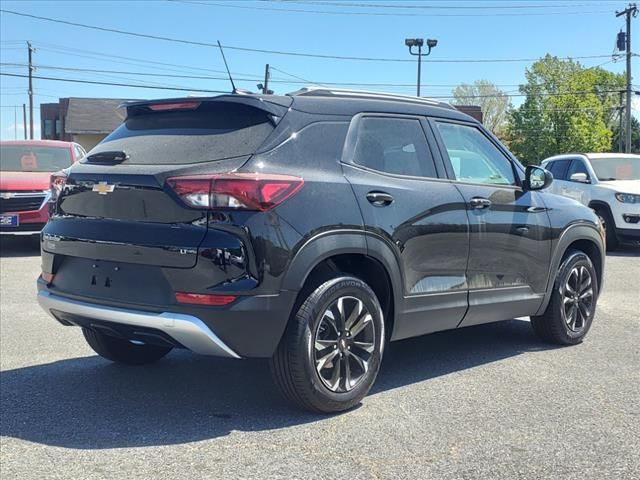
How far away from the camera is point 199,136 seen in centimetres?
412

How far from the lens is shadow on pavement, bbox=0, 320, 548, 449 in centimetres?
396

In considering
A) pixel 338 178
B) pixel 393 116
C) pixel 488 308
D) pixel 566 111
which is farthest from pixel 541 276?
pixel 566 111

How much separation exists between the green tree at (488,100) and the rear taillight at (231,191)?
230 ft

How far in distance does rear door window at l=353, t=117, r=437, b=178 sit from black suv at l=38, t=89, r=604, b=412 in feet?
0.04

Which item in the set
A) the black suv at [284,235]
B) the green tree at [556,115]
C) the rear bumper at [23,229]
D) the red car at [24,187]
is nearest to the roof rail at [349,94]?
the black suv at [284,235]

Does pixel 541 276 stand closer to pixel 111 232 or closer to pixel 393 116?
pixel 393 116

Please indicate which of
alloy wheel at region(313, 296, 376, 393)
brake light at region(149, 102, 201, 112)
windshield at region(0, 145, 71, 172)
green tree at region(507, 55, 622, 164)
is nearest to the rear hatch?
brake light at region(149, 102, 201, 112)

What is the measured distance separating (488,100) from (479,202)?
243 feet

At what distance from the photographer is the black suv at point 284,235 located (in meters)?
3.73

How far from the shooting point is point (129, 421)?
4.11 metres

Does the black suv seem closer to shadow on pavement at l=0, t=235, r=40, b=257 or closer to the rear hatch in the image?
the rear hatch

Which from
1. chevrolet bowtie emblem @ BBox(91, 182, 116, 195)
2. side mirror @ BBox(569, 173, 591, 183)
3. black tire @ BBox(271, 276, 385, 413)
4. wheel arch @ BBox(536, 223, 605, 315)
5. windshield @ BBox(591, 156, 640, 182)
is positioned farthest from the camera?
windshield @ BBox(591, 156, 640, 182)

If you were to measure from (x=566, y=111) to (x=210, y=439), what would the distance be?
6422 centimetres

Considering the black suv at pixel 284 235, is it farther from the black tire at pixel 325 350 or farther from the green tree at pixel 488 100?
the green tree at pixel 488 100
